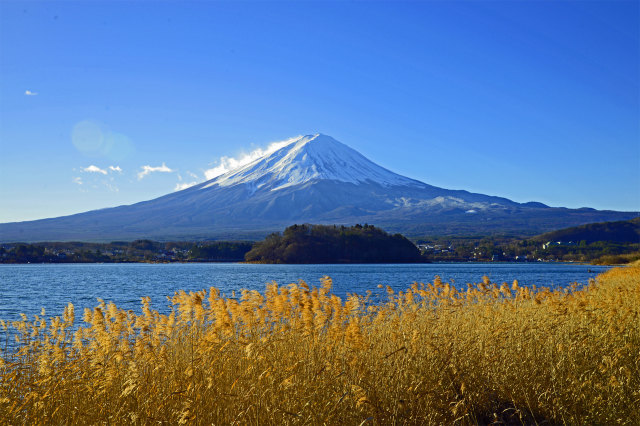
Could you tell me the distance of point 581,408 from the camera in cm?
546

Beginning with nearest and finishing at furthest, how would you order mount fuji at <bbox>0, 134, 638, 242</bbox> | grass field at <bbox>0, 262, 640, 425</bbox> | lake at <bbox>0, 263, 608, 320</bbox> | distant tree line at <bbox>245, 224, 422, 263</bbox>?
grass field at <bbox>0, 262, 640, 425</bbox>, lake at <bbox>0, 263, 608, 320</bbox>, distant tree line at <bbox>245, 224, 422, 263</bbox>, mount fuji at <bbox>0, 134, 638, 242</bbox>

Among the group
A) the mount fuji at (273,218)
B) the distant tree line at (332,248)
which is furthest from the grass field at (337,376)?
the mount fuji at (273,218)

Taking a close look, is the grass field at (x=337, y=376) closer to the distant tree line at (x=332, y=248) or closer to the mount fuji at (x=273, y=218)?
the distant tree line at (x=332, y=248)

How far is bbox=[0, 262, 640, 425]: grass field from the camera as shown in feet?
15.1

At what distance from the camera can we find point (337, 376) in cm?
496

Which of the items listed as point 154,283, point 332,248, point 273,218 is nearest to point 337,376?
point 154,283

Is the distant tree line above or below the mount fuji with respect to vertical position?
below

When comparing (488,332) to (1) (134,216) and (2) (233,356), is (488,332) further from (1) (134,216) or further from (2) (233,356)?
(1) (134,216)

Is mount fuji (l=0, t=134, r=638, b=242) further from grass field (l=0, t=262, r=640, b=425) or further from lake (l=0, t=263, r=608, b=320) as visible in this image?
grass field (l=0, t=262, r=640, b=425)

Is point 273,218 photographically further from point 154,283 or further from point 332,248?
point 154,283

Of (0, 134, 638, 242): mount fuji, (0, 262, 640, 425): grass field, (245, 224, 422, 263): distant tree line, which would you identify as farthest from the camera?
(0, 134, 638, 242): mount fuji

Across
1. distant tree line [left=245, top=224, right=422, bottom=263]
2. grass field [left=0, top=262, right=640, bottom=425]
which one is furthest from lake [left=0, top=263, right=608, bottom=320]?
distant tree line [left=245, top=224, right=422, bottom=263]

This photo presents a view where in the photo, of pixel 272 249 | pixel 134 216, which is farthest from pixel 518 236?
pixel 134 216

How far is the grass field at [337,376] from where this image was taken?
15.1 feet
